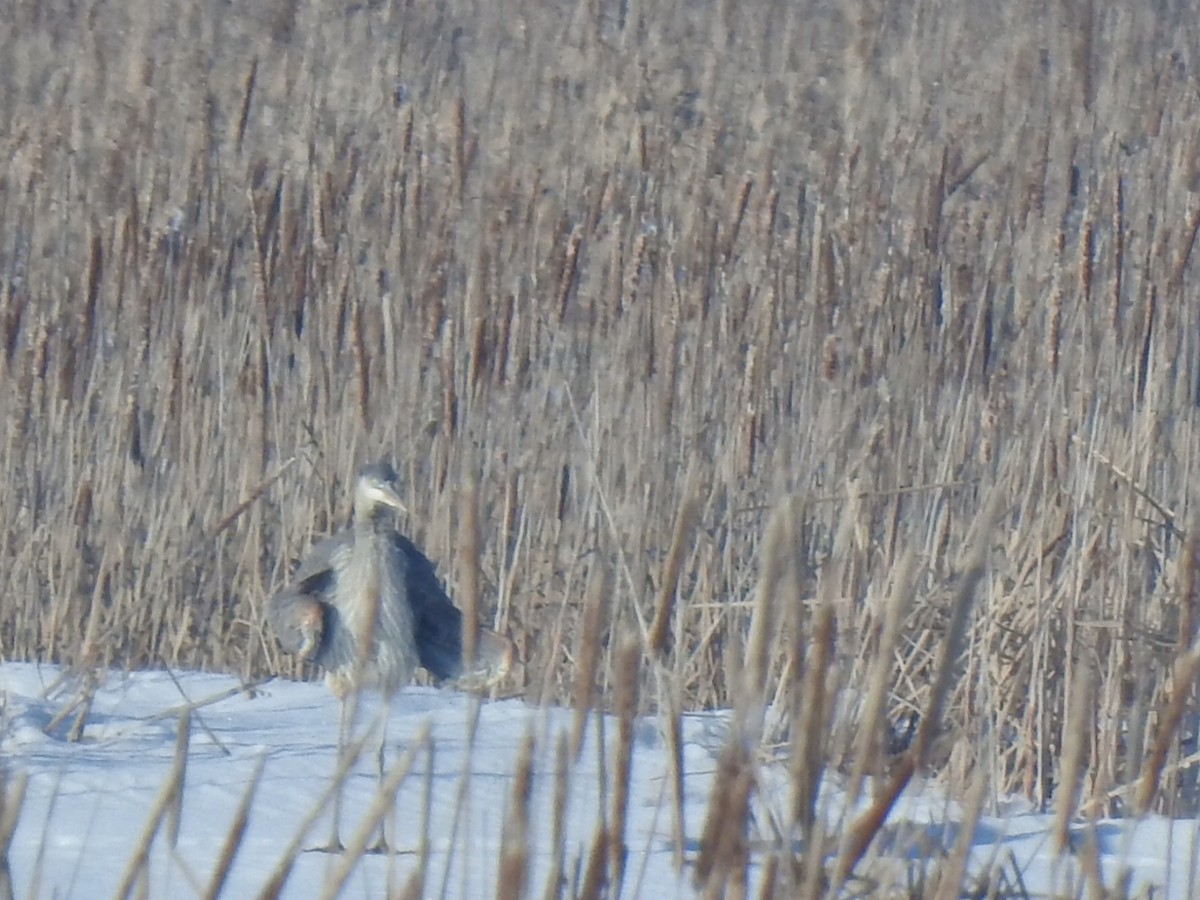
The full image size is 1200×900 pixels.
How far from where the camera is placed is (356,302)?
161 inches

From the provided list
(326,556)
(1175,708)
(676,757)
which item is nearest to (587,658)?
(1175,708)

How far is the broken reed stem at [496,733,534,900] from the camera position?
1.18 m

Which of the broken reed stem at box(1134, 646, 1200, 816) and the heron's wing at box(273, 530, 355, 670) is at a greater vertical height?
the broken reed stem at box(1134, 646, 1200, 816)

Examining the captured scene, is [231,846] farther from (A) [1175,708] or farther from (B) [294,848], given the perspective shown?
(A) [1175,708]

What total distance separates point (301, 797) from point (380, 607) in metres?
0.68

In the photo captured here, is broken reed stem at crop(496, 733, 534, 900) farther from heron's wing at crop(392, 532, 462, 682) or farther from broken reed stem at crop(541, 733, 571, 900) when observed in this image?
heron's wing at crop(392, 532, 462, 682)

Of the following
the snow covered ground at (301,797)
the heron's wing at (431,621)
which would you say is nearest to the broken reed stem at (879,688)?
the snow covered ground at (301,797)

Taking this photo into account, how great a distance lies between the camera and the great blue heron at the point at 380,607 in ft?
11.3

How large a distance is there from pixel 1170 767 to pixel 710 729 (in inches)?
34.3

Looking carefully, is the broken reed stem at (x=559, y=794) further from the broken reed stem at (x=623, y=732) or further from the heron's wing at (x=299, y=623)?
the heron's wing at (x=299, y=623)

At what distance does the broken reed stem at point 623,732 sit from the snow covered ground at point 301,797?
602 millimetres

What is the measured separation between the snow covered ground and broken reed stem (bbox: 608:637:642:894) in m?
0.60

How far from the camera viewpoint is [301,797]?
2.86m

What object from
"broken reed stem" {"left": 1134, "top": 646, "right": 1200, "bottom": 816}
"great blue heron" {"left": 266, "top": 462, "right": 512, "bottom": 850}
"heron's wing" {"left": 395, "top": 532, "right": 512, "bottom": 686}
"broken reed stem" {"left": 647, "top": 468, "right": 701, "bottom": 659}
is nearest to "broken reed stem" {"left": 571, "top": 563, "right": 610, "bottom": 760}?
"broken reed stem" {"left": 647, "top": 468, "right": 701, "bottom": 659}
